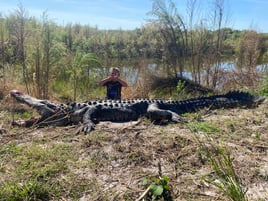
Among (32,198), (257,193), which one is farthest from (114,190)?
(257,193)

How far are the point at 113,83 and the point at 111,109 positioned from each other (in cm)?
121

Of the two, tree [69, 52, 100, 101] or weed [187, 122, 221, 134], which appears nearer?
weed [187, 122, 221, 134]

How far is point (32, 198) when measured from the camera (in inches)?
102

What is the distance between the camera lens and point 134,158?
3344 mm

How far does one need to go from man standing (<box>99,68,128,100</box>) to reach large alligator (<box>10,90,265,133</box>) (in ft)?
2.79

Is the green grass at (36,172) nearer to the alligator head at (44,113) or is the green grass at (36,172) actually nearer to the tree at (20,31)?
the alligator head at (44,113)

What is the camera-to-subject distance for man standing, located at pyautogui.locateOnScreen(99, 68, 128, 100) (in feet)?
20.4

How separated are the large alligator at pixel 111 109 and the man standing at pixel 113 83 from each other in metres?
0.85

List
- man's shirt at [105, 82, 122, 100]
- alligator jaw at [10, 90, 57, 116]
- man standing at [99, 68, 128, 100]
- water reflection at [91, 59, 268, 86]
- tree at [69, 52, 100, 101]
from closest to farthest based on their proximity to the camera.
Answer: alligator jaw at [10, 90, 57, 116] < man standing at [99, 68, 128, 100] < man's shirt at [105, 82, 122, 100] < tree at [69, 52, 100, 101] < water reflection at [91, 59, 268, 86]

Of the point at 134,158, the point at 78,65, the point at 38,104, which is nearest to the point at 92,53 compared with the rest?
the point at 78,65

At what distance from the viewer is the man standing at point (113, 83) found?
621 centimetres

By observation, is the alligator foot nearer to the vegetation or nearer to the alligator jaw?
the vegetation

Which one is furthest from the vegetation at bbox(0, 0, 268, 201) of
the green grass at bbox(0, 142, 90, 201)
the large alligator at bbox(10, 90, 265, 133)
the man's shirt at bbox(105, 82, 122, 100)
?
the man's shirt at bbox(105, 82, 122, 100)

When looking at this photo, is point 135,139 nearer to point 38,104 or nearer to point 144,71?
point 38,104
